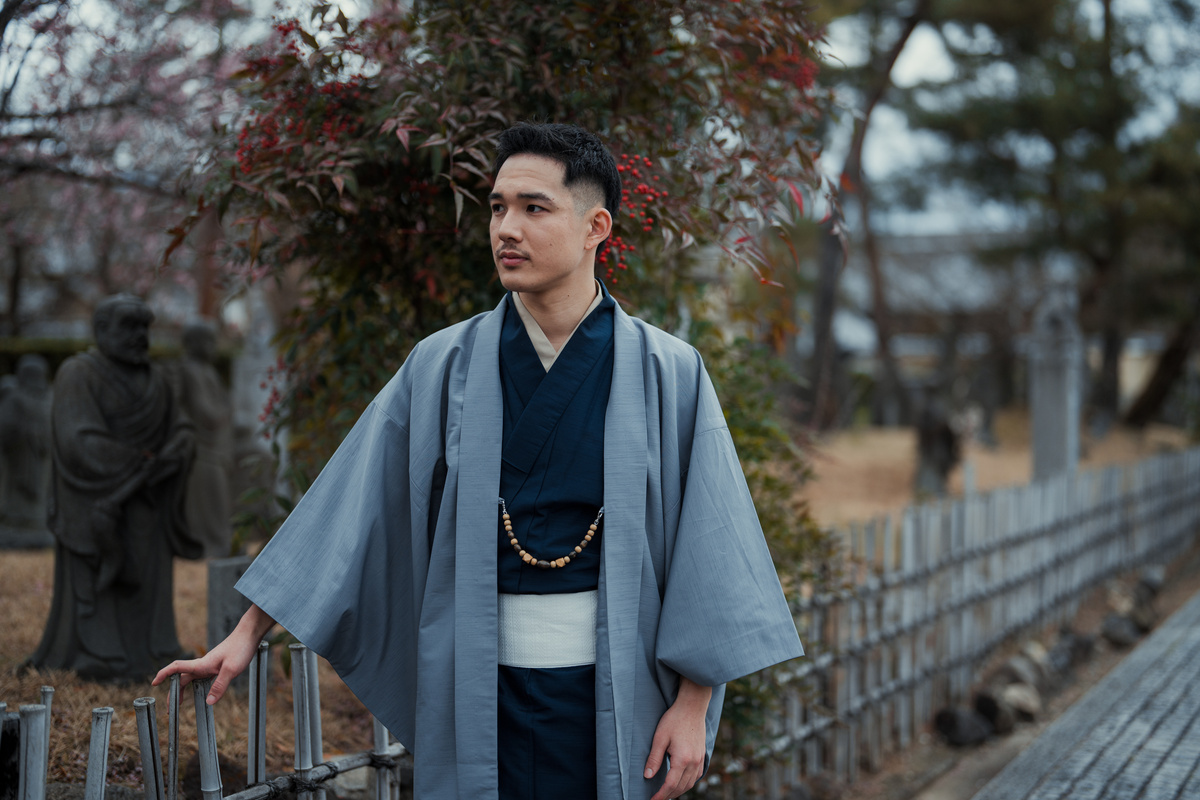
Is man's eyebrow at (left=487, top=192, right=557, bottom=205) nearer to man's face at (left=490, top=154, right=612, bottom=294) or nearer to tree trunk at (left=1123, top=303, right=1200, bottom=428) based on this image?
man's face at (left=490, top=154, right=612, bottom=294)

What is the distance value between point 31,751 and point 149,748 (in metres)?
0.20

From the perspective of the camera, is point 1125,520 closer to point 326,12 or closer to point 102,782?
point 326,12

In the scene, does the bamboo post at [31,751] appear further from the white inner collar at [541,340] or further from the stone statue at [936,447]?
the stone statue at [936,447]

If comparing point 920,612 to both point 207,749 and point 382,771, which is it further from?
point 207,749

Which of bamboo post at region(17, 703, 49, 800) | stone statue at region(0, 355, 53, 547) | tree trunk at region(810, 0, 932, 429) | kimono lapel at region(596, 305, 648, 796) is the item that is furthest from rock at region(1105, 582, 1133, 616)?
stone statue at region(0, 355, 53, 547)

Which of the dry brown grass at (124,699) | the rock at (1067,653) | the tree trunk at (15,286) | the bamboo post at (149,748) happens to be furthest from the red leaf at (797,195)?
the tree trunk at (15,286)

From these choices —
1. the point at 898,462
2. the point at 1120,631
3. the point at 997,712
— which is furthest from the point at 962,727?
the point at 898,462

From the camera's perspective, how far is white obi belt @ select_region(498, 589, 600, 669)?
1797 mm

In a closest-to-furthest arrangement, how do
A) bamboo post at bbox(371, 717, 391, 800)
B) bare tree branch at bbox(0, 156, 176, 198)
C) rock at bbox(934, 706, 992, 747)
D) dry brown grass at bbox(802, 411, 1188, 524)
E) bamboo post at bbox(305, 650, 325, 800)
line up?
bamboo post at bbox(305, 650, 325, 800) → bamboo post at bbox(371, 717, 391, 800) → bare tree branch at bbox(0, 156, 176, 198) → rock at bbox(934, 706, 992, 747) → dry brown grass at bbox(802, 411, 1188, 524)

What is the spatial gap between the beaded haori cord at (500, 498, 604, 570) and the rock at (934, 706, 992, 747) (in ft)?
12.2

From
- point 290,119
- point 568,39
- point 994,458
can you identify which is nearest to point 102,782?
point 290,119

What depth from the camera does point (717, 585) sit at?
68.9 inches

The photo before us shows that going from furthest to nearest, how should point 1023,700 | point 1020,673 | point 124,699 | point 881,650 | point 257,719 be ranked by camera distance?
point 1020,673 < point 1023,700 < point 881,650 < point 124,699 < point 257,719

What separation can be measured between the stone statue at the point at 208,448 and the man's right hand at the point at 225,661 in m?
4.76
